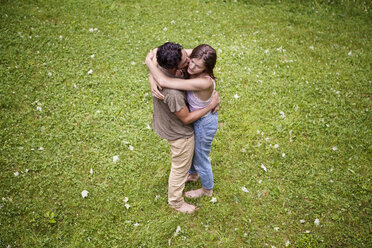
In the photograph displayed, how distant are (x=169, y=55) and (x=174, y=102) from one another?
1.62 feet

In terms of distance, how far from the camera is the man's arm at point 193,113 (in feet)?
Answer: 9.40

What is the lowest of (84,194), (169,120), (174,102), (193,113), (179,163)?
(84,194)

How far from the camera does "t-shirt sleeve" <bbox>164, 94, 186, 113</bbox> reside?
275 centimetres

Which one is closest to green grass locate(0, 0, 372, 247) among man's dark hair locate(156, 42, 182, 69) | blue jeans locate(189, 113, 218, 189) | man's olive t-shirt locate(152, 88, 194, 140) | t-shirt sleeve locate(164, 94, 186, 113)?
blue jeans locate(189, 113, 218, 189)

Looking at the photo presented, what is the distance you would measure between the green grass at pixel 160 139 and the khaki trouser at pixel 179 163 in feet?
1.64

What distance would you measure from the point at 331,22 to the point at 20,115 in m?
9.28

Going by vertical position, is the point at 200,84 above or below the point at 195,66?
below

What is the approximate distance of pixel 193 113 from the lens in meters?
3.00

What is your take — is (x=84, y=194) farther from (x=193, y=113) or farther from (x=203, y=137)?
(x=193, y=113)

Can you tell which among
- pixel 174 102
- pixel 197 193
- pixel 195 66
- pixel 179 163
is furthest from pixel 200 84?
pixel 197 193

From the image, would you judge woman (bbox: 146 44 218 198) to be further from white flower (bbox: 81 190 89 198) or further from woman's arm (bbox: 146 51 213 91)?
white flower (bbox: 81 190 89 198)

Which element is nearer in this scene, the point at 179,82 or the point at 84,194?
the point at 179,82

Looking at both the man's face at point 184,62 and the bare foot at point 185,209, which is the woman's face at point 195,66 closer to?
the man's face at point 184,62

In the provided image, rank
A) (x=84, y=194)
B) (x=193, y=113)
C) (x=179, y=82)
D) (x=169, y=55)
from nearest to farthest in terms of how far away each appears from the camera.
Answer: (x=169, y=55) < (x=179, y=82) < (x=193, y=113) < (x=84, y=194)
